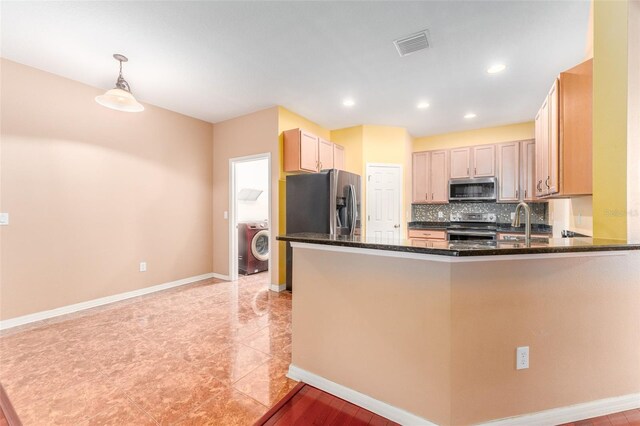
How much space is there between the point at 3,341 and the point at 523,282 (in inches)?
164

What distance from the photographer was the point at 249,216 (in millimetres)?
5520

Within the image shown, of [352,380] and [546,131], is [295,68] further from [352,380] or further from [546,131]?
[352,380]

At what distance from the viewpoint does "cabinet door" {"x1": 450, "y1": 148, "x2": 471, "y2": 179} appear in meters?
4.77

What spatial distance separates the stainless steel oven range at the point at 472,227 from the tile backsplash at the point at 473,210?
0.32 ft

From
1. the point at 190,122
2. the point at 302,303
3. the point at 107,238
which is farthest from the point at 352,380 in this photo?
the point at 190,122

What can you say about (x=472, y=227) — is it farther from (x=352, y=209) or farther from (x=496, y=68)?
(x=496, y=68)

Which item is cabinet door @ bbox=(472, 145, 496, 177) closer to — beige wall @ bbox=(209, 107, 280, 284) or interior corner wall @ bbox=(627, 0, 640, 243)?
interior corner wall @ bbox=(627, 0, 640, 243)

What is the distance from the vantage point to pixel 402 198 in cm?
477

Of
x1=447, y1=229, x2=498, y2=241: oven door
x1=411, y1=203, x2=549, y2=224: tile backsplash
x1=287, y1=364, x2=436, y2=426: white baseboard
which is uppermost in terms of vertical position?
x1=411, y1=203, x2=549, y2=224: tile backsplash

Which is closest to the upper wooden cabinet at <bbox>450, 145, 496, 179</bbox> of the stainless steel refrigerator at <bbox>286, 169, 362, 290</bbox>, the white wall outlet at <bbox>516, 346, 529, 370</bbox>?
the stainless steel refrigerator at <bbox>286, 169, 362, 290</bbox>

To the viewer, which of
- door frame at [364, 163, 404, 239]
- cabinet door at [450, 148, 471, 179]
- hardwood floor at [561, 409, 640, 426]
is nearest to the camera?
hardwood floor at [561, 409, 640, 426]

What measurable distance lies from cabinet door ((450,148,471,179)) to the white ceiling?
1.18 m

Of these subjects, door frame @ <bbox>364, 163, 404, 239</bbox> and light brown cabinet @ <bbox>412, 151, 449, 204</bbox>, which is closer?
door frame @ <bbox>364, 163, 404, 239</bbox>

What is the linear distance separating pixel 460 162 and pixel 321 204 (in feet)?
9.95
